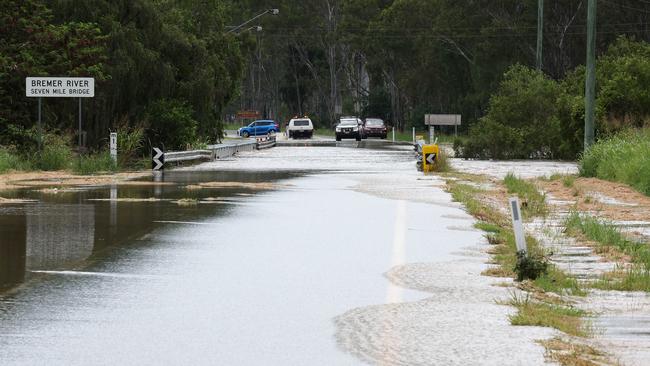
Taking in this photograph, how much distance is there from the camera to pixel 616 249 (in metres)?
16.4

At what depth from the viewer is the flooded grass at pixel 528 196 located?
Result: 23.3 metres

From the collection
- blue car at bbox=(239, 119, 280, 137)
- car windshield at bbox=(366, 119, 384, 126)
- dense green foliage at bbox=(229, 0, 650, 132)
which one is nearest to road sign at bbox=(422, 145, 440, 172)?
dense green foliage at bbox=(229, 0, 650, 132)

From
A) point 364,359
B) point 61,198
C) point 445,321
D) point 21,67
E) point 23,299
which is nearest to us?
point 364,359

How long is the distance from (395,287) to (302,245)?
4.38m

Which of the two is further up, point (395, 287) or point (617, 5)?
point (617, 5)

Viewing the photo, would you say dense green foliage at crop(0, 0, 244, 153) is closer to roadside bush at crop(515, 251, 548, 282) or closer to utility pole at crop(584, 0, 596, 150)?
utility pole at crop(584, 0, 596, 150)

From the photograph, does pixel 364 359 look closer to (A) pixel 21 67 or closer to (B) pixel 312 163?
(A) pixel 21 67

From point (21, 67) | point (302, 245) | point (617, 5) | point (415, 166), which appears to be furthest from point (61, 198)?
point (617, 5)

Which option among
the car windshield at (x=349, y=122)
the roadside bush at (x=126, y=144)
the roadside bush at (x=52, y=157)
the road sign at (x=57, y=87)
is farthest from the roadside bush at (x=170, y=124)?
the car windshield at (x=349, y=122)

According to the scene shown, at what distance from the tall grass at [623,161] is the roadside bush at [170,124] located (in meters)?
18.9

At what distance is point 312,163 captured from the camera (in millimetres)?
48656

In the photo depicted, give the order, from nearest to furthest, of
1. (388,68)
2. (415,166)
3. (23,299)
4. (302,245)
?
(23,299) < (302,245) < (415,166) < (388,68)

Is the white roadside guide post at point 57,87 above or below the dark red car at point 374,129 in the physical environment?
above

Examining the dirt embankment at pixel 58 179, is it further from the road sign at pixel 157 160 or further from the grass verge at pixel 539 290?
the grass verge at pixel 539 290
